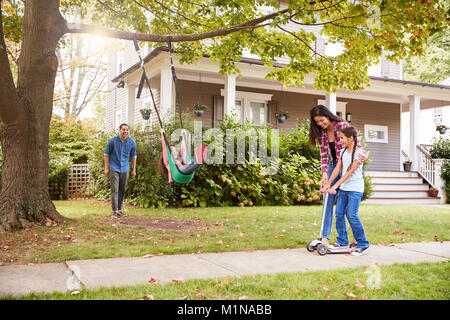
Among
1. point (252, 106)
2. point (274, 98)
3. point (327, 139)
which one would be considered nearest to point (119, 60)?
point (252, 106)

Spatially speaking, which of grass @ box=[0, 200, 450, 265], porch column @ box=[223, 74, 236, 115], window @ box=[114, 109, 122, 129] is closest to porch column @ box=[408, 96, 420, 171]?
grass @ box=[0, 200, 450, 265]

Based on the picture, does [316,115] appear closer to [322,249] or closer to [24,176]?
[322,249]

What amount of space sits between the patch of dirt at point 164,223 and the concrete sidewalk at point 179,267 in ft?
7.26

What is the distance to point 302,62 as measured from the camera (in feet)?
28.4

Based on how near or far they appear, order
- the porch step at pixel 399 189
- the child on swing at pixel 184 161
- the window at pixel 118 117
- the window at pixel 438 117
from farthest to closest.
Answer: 1. the window at pixel 438 117
2. the window at pixel 118 117
3. the porch step at pixel 399 189
4. the child on swing at pixel 184 161

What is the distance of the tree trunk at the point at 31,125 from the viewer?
20.9 ft

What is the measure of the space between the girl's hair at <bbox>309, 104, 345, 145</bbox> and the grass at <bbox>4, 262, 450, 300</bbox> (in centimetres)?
199

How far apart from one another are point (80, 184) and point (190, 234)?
8.97 metres

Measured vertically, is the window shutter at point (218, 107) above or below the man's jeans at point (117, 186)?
above

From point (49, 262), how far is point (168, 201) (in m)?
6.39

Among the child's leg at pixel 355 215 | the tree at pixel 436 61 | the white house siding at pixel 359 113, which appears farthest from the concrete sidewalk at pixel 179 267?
the tree at pixel 436 61

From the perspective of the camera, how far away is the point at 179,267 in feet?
14.2

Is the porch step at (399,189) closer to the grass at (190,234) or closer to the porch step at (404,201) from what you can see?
the porch step at (404,201)

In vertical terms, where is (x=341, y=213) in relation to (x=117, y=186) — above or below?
below
